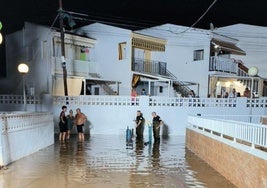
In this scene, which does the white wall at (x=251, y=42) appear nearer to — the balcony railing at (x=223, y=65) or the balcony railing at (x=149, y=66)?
the balcony railing at (x=223, y=65)

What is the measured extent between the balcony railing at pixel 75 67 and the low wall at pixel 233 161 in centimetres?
1263

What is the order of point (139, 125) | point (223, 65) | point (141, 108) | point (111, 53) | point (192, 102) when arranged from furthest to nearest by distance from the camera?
1. point (223, 65)
2. point (111, 53)
3. point (192, 102)
4. point (141, 108)
5. point (139, 125)

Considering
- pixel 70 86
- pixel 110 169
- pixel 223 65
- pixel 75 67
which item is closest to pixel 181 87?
pixel 223 65

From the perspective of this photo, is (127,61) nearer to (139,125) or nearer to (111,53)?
(111,53)

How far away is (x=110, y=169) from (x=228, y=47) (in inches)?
724

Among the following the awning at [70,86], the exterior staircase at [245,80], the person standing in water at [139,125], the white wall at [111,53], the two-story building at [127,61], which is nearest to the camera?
the person standing in water at [139,125]

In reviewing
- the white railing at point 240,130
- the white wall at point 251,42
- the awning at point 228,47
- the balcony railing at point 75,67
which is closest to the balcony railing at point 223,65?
the awning at point 228,47

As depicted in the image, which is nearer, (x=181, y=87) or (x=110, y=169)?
(x=110, y=169)

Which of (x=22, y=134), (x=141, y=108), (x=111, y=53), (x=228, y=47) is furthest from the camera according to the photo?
(x=228, y=47)

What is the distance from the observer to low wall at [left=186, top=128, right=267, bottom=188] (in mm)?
5528

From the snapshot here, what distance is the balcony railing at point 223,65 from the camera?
70.3 ft

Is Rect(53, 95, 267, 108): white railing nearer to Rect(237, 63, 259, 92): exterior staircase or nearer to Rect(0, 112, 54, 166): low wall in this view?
Rect(0, 112, 54, 166): low wall

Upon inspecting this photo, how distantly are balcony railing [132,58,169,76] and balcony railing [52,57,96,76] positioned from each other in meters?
3.80

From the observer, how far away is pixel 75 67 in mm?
20031
